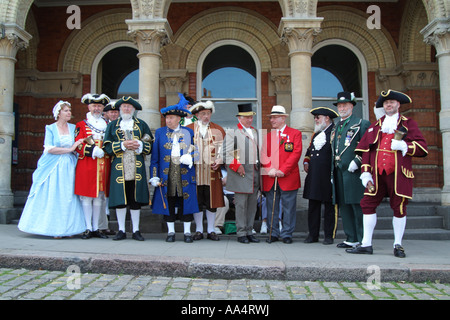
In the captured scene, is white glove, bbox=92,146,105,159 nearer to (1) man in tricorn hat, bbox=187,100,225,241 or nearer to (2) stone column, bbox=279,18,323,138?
(1) man in tricorn hat, bbox=187,100,225,241

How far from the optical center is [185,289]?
402 cm

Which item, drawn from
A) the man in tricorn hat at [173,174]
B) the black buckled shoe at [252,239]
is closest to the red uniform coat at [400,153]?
the black buckled shoe at [252,239]

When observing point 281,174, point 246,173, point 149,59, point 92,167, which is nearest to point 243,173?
point 246,173

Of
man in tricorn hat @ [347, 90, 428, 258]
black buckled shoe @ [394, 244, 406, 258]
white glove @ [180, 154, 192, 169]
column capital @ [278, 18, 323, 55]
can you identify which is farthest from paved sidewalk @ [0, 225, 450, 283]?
column capital @ [278, 18, 323, 55]

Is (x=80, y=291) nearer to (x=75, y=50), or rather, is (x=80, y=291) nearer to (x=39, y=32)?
(x=75, y=50)

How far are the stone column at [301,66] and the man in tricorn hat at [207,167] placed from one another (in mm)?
2053

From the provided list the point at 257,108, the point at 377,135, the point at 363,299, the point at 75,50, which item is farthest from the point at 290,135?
the point at 75,50

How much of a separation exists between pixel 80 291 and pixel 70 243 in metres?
1.98

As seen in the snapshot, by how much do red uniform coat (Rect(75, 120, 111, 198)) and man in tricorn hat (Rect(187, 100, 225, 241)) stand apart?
1484 millimetres

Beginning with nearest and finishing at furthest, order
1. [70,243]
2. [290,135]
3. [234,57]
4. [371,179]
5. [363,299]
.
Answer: [363,299] → [371,179] → [70,243] → [290,135] → [234,57]

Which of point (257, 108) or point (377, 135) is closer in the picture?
point (377, 135)

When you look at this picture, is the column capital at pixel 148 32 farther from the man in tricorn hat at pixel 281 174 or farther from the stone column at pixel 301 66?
the man in tricorn hat at pixel 281 174

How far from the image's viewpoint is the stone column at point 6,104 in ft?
26.9

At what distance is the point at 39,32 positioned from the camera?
1109cm
